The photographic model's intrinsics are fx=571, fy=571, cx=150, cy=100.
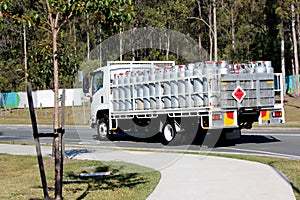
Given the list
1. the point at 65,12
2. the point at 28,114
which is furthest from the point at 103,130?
the point at 28,114

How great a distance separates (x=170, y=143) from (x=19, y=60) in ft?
175

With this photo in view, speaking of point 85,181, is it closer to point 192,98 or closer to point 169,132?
point 192,98

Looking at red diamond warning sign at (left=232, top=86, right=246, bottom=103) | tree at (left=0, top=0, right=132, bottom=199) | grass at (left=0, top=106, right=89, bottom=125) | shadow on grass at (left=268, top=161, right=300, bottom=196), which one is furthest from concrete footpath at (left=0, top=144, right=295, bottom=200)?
grass at (left=0, top=106, right=89, bottom=125)

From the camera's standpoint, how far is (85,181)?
12.0 m

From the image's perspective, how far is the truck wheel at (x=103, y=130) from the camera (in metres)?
23.1

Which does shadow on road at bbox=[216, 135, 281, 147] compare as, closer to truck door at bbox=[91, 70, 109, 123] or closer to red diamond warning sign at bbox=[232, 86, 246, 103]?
red diamond warning sign at bbox=[232, 86, 246, 103]

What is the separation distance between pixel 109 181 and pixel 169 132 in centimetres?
817

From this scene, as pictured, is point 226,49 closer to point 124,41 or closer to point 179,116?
point 124,41

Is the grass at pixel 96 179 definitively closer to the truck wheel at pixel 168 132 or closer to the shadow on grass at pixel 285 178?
the shadow on grass at pixel 285 178

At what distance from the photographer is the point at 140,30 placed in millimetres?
54156

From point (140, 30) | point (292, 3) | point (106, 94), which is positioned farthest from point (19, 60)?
point (106, 94)

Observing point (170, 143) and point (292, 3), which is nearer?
point (170, 143)

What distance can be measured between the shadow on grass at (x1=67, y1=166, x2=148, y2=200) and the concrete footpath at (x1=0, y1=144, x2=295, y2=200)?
0.59 meters

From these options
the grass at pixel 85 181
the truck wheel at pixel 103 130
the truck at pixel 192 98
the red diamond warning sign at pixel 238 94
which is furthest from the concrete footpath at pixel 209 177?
the truck wheel at pixel 103 130
